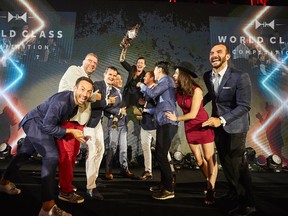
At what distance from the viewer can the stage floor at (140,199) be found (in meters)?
2.19

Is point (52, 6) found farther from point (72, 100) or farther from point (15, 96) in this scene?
point (72, 100)

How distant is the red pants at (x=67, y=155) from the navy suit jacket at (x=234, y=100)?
137 cm

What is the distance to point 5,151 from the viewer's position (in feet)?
15.0

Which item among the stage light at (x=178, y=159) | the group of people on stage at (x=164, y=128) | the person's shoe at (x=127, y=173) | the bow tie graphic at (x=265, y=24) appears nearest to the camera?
the group of people on stage at (x=164, y=128)

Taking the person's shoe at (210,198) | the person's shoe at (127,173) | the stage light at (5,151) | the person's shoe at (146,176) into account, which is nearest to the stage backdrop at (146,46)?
the stage light at (5,151)

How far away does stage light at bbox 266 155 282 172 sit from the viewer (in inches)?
176

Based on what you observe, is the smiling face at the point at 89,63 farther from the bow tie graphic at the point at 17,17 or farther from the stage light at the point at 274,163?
the stage light at the point at 274,163

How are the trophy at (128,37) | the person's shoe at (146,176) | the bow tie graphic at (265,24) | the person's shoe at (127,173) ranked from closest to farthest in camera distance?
the person's shoe at (146,176)
the person's shoe at (127,173)
the trophy at (128,37)
the bow tie graphic at (265,24)

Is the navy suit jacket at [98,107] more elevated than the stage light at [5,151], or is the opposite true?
the navy suit jacket at [98,107]

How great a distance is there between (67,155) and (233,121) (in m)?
1.58

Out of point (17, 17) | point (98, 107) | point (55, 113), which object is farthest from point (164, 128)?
point (17, 17)

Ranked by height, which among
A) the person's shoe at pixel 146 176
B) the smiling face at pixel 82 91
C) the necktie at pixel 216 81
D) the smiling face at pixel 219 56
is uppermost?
the smiling face at pixel 219 56

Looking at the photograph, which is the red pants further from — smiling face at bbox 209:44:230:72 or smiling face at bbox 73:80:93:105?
smiling face at bbox 209:44:230:72

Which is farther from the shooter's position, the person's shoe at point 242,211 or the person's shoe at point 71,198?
the person's shoe at point 71,198
